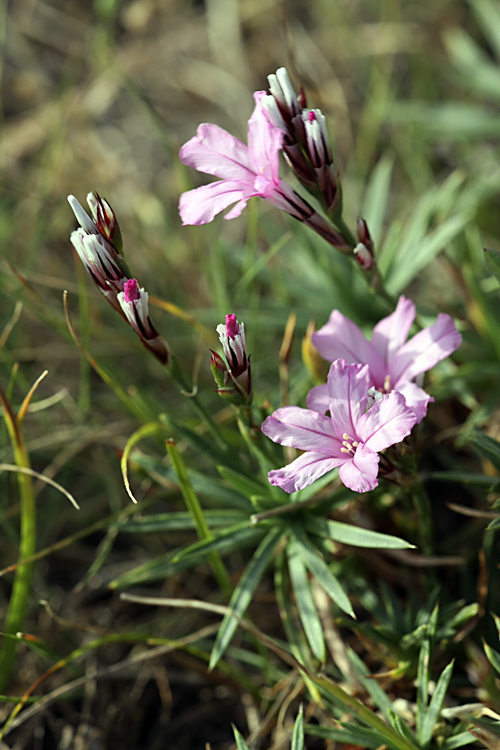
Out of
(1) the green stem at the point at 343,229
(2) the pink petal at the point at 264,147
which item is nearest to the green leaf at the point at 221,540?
(1) the green stem at the point at 343,229

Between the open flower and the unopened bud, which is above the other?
the open flower

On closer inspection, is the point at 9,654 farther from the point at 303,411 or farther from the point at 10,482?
the point at 303,411

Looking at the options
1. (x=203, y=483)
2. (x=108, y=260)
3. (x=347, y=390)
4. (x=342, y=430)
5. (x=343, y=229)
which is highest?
(x=108, y=260)

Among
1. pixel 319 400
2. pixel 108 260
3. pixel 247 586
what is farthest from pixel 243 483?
pixel 108 260

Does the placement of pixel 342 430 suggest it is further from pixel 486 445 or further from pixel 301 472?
pixel 486 445

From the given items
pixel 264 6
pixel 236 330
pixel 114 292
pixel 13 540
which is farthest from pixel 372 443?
pixel 264 6

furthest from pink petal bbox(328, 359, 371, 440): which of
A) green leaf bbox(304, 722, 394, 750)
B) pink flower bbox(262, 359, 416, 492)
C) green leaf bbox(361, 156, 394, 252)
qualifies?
green leaf bbox(361, 156, 394, 252)

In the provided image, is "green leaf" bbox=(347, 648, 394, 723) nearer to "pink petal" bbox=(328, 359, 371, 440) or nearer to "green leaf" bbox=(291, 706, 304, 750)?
"green leaf" bbox=(291, 706, 304, 750)
